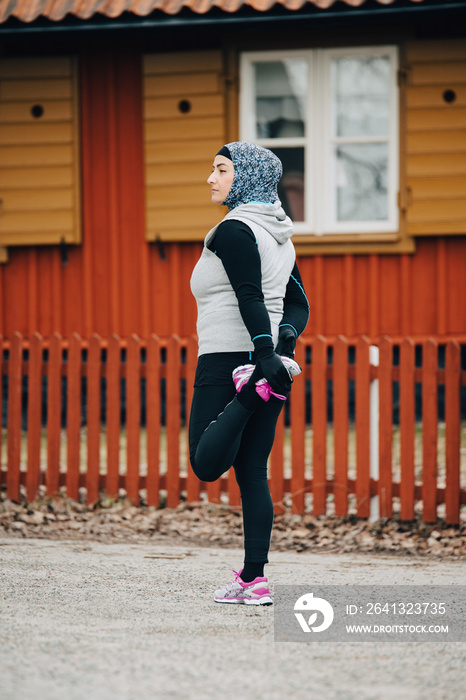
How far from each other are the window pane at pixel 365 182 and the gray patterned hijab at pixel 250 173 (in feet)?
17.3

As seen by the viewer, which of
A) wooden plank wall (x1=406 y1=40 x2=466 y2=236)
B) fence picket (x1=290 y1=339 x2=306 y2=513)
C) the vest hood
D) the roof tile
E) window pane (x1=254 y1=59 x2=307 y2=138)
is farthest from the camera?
window pane (x1=254 y1=59 x2=307 y2=138)

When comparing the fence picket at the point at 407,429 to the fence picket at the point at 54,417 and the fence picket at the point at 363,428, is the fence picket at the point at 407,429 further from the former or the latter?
the fence picket at the point at 54,417

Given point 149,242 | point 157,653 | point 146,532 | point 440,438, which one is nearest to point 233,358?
point 157,653

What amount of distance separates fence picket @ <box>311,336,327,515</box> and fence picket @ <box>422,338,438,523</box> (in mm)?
625

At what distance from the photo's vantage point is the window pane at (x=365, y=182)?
8.98 meters

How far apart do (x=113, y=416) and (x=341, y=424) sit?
1.54m

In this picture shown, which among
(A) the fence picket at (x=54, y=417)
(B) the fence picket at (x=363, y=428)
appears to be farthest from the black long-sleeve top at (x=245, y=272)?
(A) the fence picket at (x=54, y=417)

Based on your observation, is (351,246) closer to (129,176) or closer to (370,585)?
(129,176)

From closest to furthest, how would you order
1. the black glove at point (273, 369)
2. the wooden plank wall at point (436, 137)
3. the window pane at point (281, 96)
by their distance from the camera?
the black glove at point (273, 369)
the wooden plank wall at point (436, 137)
the window pane at point (281, 96)

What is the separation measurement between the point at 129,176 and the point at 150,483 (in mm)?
4003

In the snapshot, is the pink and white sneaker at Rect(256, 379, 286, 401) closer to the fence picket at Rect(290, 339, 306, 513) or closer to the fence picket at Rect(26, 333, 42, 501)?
the fence picket at Rect(290, 339, 306, 513)

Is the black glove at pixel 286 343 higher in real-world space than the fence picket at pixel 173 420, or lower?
higher

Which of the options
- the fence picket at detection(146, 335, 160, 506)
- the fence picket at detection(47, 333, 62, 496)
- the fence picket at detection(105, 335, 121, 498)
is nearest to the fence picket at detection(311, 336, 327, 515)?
the fence picket at detection(146, 335, 160, 506)

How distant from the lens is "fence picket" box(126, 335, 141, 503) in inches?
240
